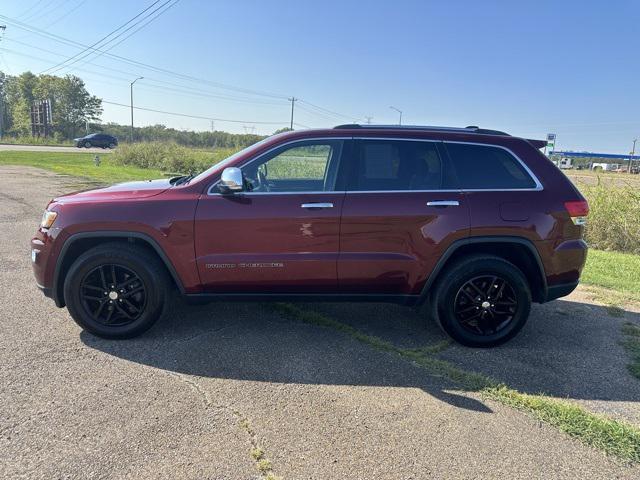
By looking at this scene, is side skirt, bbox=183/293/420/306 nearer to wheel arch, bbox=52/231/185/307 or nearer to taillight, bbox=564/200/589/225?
wheel arch, bbox=52/231/185/307

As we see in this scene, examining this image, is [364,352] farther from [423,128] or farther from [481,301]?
[423,128]

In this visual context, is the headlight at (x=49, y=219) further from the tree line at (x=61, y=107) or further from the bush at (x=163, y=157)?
the tree line at (x=61, y=107)

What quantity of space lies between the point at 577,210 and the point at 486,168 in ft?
2.87

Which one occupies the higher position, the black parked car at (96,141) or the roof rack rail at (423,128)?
the black parked car at (96,141)

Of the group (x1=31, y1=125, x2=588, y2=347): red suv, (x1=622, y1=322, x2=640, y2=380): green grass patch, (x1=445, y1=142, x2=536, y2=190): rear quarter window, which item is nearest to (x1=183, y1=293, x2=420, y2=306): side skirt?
(x1=31, y1=125, x2=588, y2=347): red suv

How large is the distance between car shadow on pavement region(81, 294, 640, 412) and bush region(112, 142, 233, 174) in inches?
834

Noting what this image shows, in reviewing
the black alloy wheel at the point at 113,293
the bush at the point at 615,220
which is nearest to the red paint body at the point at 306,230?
the black alloy wheel at the point at 113,293

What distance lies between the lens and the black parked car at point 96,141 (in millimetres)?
46219

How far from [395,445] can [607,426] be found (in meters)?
1.43

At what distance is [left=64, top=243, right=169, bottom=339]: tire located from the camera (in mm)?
3762

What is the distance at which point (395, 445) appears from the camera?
8.63 feet

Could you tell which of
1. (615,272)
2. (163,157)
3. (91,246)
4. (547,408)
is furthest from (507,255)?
(163,157)

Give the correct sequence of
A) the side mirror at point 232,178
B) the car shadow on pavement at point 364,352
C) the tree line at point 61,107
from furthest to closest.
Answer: the tree line at point 61,107 → the side mirror at point 232,178 → the car shadow on pavement at point 364,352

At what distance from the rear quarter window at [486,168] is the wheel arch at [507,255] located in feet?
1.56
